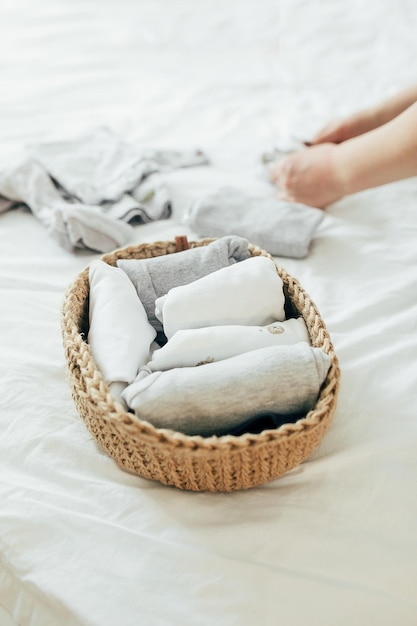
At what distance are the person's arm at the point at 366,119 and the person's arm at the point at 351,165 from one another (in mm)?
45

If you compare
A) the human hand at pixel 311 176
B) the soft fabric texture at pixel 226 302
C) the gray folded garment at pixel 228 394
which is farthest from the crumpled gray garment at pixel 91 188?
the gray folded garment at pixel 228 394

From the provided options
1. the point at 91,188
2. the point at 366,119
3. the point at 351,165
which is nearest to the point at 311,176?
the point at 351,165

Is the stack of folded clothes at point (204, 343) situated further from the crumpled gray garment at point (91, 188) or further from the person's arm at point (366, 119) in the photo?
the person's arm at point (366, 119)

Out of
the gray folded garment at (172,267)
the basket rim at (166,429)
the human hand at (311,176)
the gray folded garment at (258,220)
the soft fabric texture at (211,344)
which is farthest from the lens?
the human hand at (311,176)

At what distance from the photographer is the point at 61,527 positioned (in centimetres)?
55

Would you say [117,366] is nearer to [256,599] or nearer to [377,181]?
[256,599]

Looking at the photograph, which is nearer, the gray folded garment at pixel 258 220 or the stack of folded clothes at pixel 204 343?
the stack of folded clothes at pixel 204 343

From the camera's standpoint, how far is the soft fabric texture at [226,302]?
2.16 feet

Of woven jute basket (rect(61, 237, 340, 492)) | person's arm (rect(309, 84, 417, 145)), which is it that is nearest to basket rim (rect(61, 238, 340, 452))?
woven jute basket (rect(61, 237, 340, 492))

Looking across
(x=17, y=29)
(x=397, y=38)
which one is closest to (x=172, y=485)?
(x=397, y=38)

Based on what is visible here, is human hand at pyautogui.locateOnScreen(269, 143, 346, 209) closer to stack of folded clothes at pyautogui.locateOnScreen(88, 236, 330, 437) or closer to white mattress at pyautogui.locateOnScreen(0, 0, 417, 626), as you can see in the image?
white mattress at pyautogui.locateOnScreen(0, 0, 417, 626)

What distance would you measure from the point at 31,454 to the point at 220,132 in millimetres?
816

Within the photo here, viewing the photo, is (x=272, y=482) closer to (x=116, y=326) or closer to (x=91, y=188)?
(x=116, y=326)

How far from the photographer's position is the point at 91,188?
3.33 ft
